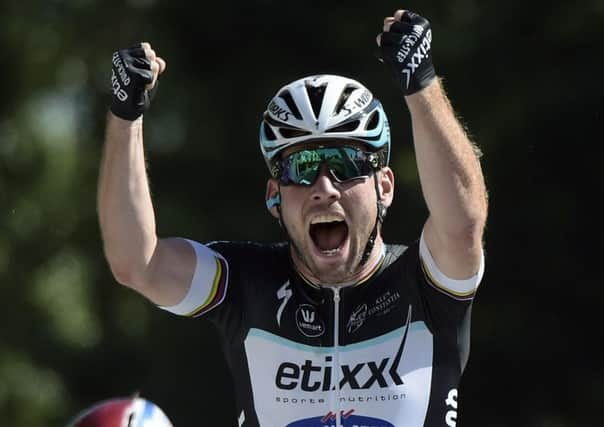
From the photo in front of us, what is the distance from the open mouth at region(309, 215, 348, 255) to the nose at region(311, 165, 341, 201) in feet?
0.29

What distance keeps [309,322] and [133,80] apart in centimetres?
112

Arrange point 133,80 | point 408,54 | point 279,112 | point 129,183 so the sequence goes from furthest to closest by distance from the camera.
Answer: point 279,112
point 129,183
point 133,80
point 408,54

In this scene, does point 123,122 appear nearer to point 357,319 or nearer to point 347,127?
point 347,127

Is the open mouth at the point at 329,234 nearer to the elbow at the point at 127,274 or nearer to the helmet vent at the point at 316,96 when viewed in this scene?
the helmet vent at the point at 316,96

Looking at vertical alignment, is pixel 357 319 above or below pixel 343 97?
below

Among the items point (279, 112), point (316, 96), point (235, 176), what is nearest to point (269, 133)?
point (279, 112)

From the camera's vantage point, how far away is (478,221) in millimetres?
5215

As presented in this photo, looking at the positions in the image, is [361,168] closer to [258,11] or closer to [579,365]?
[579,365]

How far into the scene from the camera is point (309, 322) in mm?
5539

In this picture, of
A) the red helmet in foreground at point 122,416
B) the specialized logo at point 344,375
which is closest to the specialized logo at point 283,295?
the specialized logo at point 344,375

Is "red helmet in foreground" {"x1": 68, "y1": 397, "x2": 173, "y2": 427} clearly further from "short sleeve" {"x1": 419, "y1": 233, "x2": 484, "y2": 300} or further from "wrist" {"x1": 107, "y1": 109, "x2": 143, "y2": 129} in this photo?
"short sleeve" {"x1": 419, "y1": 233, "x2": 484, "y2": 300}

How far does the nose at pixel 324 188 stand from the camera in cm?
542

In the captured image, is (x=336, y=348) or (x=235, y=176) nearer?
(x=336, y=348)

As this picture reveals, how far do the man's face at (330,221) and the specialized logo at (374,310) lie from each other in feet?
0.44
